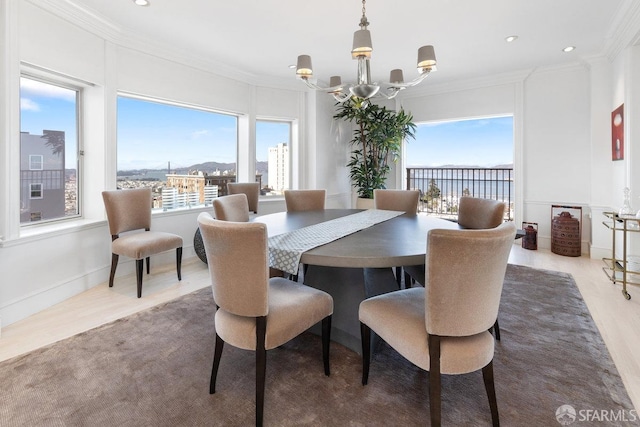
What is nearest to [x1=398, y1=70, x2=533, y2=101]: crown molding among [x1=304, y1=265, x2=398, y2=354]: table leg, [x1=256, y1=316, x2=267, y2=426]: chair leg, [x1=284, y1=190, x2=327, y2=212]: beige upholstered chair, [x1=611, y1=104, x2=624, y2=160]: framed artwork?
[x1=611, y1=104, x2=624, y2=160]: framed artwork

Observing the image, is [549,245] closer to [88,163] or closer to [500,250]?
[500,250]

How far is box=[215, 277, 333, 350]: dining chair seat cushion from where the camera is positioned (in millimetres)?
1494

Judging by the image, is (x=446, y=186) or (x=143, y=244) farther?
(x=446, y=186)

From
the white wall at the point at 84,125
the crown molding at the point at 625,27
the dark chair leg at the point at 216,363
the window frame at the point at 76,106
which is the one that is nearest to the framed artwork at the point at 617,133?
the crown molding at the point at 625,27

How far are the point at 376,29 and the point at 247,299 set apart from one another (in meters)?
3.15

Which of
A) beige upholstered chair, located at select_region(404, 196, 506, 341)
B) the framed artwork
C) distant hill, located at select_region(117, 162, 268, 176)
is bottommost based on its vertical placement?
beige upholstered chair, located at select_region(404, 196, 506, 341)

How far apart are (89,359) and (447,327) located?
204 centimetres

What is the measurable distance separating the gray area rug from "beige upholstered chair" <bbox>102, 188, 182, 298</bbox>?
2.63ft

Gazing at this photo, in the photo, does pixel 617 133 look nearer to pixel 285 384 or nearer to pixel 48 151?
pixel 285 384

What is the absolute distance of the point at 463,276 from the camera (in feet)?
4.10

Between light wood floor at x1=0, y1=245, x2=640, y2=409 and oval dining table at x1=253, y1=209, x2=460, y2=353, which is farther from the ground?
oval dining table at x1=253, y1=209, x2=460, y2=353

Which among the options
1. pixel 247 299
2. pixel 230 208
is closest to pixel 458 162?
pixel 230 208

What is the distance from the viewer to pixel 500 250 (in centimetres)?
127

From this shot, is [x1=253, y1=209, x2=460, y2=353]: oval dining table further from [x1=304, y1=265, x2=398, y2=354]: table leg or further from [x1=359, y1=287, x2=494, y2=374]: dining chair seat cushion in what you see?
[x1=359, y1=287, x2=494, y2=374]: dining chair seat cushion
